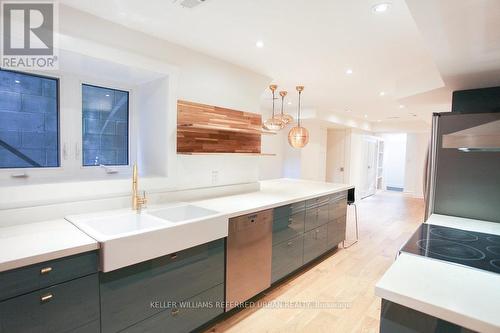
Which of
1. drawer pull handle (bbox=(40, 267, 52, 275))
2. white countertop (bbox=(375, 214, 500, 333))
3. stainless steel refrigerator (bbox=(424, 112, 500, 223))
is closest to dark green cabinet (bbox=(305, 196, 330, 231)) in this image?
stainless steel refrigerator (bbox=(424, 112, 500, 223))

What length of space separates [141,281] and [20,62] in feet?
5.68

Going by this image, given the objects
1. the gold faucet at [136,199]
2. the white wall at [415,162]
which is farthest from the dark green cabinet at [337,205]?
the white wall at [415,162]

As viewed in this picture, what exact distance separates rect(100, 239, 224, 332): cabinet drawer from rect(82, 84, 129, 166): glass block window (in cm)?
122

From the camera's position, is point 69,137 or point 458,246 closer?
point 458,246

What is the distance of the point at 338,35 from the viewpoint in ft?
7.27

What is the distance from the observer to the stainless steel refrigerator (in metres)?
1.98

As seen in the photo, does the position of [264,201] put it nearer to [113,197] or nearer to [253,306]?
[253,306]

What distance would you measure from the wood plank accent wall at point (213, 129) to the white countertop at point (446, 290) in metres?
1.86

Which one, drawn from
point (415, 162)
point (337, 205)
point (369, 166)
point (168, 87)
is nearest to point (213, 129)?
point (168, 87)

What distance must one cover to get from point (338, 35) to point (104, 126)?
7.26 ft

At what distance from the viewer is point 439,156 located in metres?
2.22

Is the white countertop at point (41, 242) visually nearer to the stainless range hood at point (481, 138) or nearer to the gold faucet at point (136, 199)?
the gold faucet at point (136, 199)

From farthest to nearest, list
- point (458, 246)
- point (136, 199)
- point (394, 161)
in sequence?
point (394, 161) < point (136, 199) < point (458, 246)

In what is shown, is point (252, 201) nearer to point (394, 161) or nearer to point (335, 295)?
point (335, 295)
